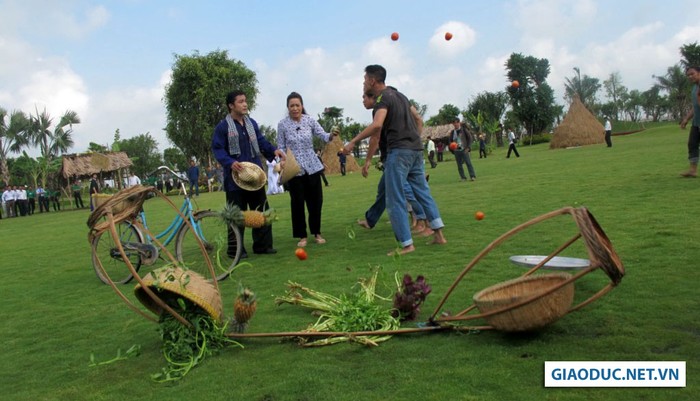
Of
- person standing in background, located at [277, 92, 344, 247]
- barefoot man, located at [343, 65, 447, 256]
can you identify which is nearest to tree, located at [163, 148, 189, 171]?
person standing in background, located at [277, 92, 344, 247]

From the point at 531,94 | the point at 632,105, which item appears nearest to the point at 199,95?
the point at 531,94

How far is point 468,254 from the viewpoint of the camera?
5.80m

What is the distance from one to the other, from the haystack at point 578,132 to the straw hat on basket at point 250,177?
31757 mm

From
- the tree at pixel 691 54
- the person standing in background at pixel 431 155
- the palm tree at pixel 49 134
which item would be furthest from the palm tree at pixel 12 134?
the tree at pixel 691 54

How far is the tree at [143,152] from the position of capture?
7300cm

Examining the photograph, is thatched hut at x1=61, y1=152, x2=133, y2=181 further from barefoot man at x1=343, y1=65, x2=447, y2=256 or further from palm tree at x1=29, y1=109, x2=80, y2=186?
barefoot man at x1=343, y1=65, x2=447, y2=256

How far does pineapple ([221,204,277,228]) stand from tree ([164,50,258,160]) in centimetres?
3533

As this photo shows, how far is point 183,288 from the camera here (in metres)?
3.57

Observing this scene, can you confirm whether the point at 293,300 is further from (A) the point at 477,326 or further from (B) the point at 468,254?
(B) the point at 468,254

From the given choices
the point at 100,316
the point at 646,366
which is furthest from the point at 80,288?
the point at 646,366

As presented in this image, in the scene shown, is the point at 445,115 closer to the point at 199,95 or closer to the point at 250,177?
the point at 199,95

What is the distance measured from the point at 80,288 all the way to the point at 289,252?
2.36m

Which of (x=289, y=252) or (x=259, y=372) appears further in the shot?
(x=289, y=252)

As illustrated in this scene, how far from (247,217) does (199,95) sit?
36321 millimetres
